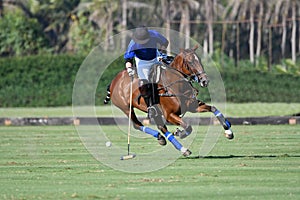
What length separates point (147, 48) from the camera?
19.6 meters

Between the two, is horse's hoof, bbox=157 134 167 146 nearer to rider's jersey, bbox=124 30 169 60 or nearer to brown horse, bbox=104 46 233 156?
brown horse, bbox=104 46 233 156

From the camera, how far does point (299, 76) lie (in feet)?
175

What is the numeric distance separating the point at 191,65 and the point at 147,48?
1228mm

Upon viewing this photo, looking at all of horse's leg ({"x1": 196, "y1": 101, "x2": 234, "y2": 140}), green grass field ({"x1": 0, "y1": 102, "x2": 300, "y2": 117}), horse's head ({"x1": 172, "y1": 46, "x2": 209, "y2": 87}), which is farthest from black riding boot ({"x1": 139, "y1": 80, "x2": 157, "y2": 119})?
green grass field ({"x1": 0, "y1": 102, "x2": 300, "y2": 117})

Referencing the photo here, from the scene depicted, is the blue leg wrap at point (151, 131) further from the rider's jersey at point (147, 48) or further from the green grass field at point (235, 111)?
the green grass field at point (235, 111)

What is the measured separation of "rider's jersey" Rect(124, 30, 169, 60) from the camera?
19562 millimetres

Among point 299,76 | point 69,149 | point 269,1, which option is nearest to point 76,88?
point 69,149

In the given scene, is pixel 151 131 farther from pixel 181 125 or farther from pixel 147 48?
pixel 147 48

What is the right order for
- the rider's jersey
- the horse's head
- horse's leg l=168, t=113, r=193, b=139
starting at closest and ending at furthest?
the horse's head → horse's leg l=168, t=113, r=193, b=139 → the rider's jersey

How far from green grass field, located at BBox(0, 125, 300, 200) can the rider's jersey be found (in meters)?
2.31

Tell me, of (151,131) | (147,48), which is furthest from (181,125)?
(147,48)

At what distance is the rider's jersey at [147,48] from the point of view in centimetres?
1956

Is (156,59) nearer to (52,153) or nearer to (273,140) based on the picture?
(52,153)

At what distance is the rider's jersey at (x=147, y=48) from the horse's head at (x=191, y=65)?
60 centimetres
